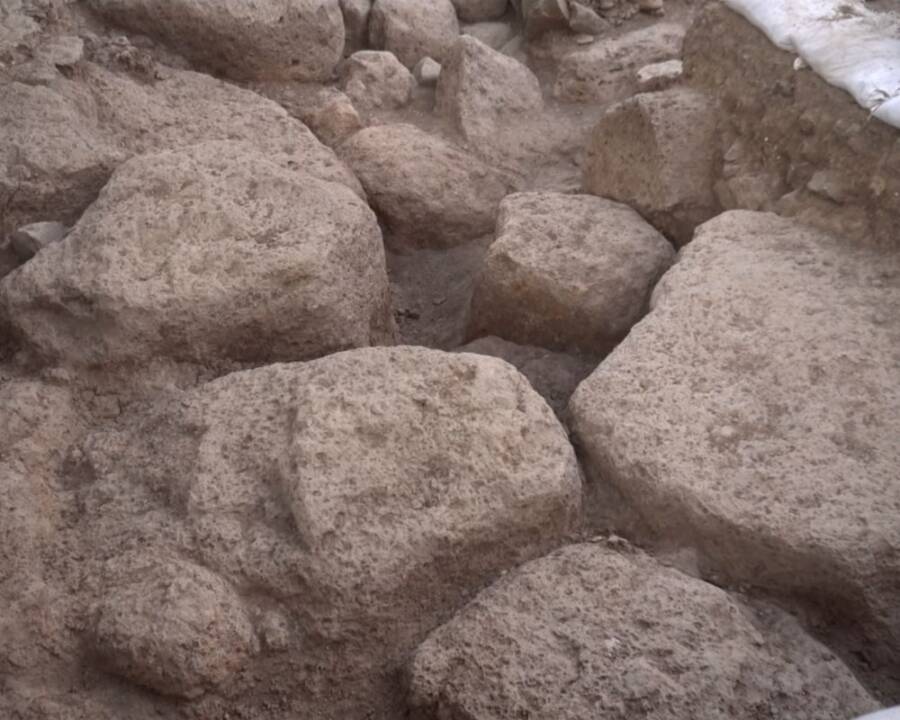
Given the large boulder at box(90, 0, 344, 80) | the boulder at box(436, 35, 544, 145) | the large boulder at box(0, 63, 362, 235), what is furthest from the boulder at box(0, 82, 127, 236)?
the boulder at box(436, 35, 544, 145)

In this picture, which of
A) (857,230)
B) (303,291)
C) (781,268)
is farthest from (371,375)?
(857,230)

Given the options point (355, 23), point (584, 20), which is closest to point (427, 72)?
point (355, 23)

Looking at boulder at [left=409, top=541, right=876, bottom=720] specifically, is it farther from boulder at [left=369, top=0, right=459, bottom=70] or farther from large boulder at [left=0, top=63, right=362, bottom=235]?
boulder at [left=369, top=0, right=459, bottom=70]

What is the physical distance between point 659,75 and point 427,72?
72 cm

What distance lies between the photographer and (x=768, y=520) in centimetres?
171

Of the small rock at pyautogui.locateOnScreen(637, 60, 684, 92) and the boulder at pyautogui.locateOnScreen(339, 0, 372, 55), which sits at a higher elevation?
the small rock at pyautogui.locateOnScreen(637, 60, 684, 92)

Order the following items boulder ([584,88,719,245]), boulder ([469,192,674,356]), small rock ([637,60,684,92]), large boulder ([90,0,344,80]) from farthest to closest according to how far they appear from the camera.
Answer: small rock ([637,60,684,92])
large boulder ([90,0,344,80])
boulder ([584,88,719,245])
boulder ([469,192,674,356])

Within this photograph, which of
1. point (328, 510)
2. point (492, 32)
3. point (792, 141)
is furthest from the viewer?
point (492, 32)

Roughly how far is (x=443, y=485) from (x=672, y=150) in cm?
125

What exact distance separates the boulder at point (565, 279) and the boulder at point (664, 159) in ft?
0.40

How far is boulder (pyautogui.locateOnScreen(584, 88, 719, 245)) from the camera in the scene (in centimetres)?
258

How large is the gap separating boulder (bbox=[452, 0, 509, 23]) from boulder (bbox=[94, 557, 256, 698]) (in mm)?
2613

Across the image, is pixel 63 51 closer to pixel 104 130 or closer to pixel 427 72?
pixel 104 130

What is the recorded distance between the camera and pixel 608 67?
3.39 meters
